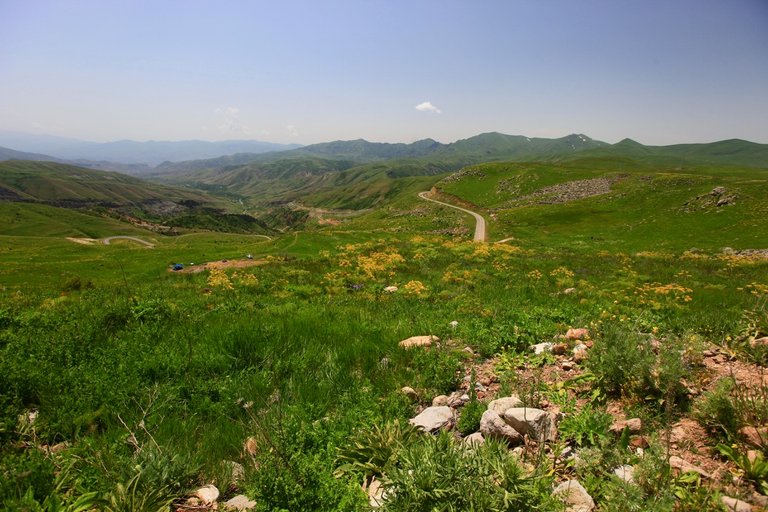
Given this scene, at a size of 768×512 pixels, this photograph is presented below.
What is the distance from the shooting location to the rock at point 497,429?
463 cm

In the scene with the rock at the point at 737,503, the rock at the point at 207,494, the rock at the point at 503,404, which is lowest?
the rock at the point at 207,494

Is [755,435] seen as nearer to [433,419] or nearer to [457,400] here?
[457,400]

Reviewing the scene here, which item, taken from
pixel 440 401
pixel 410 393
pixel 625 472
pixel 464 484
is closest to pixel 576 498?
pixel 625 472

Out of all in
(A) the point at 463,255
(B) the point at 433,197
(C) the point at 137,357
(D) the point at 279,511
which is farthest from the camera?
(B) the point at 433,197

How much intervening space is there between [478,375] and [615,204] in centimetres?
7269

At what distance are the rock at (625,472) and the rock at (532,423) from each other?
0.79m

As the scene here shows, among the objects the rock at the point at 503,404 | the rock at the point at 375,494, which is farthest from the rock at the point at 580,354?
the rock at the point at 375,494

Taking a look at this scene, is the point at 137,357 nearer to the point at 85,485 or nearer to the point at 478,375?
the point at 85,485

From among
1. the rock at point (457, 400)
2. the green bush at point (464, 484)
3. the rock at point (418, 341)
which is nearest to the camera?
the green bush at point (464, 484)

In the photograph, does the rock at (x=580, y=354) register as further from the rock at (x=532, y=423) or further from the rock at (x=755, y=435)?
the rock at (x=755, y=435)

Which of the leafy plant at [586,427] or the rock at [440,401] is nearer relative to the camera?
the leafy plant at [586,427]

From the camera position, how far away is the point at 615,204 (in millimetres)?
66000

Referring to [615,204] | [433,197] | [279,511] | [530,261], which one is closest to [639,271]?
[530,261]

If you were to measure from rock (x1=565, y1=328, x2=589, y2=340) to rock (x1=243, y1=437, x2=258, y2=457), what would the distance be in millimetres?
6652
